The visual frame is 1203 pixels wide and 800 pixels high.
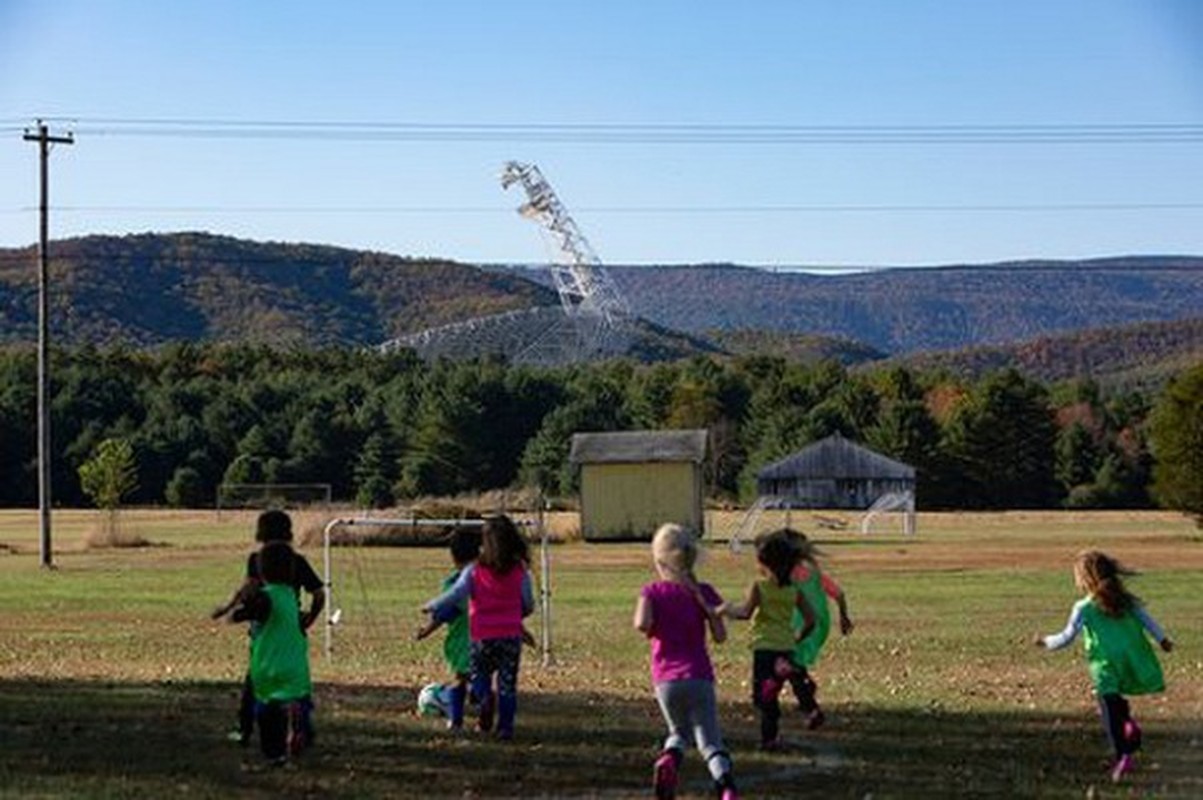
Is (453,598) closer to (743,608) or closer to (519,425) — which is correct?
(743,608)

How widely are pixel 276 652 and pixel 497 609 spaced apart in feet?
6.90

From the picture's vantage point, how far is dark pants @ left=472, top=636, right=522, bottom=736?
14.5 metres

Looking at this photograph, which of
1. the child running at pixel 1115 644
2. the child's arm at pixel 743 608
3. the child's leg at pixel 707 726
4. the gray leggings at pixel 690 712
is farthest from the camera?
the child running at pixel 1115 644

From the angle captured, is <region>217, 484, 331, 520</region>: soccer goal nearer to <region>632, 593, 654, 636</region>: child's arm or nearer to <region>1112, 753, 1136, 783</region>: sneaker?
<region>1112, 753, 1136, 783</region>: sneaker

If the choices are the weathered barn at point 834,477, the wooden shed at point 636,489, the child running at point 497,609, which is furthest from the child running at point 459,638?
the weathered barn at point 834,477

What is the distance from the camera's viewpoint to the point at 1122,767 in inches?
502

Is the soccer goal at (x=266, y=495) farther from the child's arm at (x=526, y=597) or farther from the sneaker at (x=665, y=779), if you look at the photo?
the sneaker at (x=665, y=779)

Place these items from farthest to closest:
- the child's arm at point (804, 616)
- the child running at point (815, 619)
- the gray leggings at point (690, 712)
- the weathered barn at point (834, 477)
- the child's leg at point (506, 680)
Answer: the weathered barn at point (834, 477)
the child running at point (815, 619)
the child's leg at point (506, 680)
the child's arm at point (804, 616)
the gray leggings at point (690, 712)

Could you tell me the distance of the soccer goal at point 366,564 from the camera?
23922mm

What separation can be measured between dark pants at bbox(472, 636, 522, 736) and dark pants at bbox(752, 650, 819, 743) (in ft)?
5.30

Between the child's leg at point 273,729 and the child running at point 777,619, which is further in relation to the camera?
the child running at point 777,619

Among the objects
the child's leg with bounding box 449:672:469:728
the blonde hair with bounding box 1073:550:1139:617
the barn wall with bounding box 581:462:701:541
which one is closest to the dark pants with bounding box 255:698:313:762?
the child's leg with bounding box 449:672:469:728

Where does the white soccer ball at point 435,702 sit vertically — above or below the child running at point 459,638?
below

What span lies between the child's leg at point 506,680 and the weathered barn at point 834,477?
84835 millimetres
